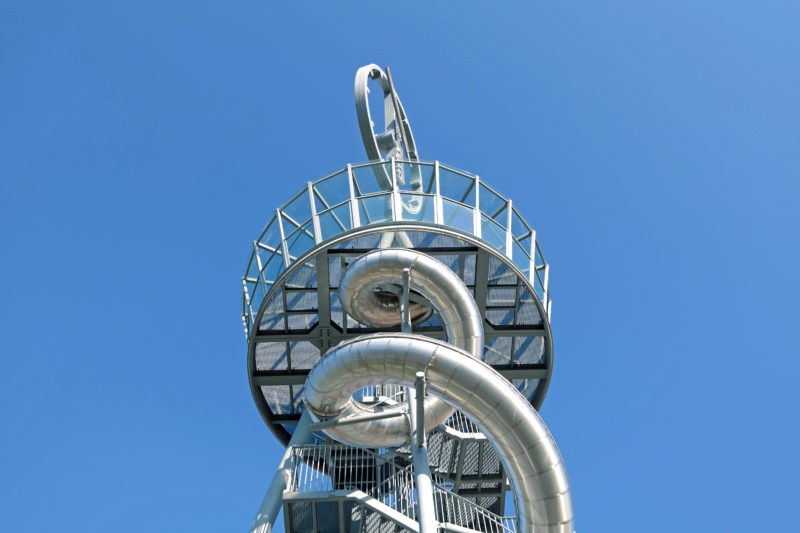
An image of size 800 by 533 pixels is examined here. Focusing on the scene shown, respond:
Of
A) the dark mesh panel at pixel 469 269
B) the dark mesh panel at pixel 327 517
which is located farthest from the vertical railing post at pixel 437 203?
the dark mesh panel at pixel 327 517

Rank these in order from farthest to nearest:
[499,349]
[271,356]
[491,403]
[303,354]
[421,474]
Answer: [499,349], [303,354], [271,356], [491,403], [421,474]

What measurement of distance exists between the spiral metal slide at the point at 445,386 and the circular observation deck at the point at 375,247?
0.96 metres

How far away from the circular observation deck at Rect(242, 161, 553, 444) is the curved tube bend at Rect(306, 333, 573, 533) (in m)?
3.17

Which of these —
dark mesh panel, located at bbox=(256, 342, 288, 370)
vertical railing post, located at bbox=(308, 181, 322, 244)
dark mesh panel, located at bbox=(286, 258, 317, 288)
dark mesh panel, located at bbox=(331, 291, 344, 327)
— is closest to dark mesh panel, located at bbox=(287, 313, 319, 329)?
dark mesh panel, located at bbox=(331, 291, 344, 327)

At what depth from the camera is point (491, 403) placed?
31.1 feet

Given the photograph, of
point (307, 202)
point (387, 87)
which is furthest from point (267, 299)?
point (387, 87)

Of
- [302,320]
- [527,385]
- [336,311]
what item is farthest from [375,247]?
[527,385]

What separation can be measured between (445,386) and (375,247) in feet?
13.4

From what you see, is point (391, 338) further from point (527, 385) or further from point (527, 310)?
point (527, 385)

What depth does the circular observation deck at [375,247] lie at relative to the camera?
13125 millimetres

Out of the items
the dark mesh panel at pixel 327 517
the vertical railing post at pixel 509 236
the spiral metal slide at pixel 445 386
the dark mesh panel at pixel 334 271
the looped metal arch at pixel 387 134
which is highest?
the looped metal arch at pixel 387 134

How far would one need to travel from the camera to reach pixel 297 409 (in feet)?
49.3

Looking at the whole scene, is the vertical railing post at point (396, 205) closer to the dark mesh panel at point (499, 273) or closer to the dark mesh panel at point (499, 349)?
the dark mesh panel at point (499, 273)

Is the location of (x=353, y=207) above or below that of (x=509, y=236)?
above
